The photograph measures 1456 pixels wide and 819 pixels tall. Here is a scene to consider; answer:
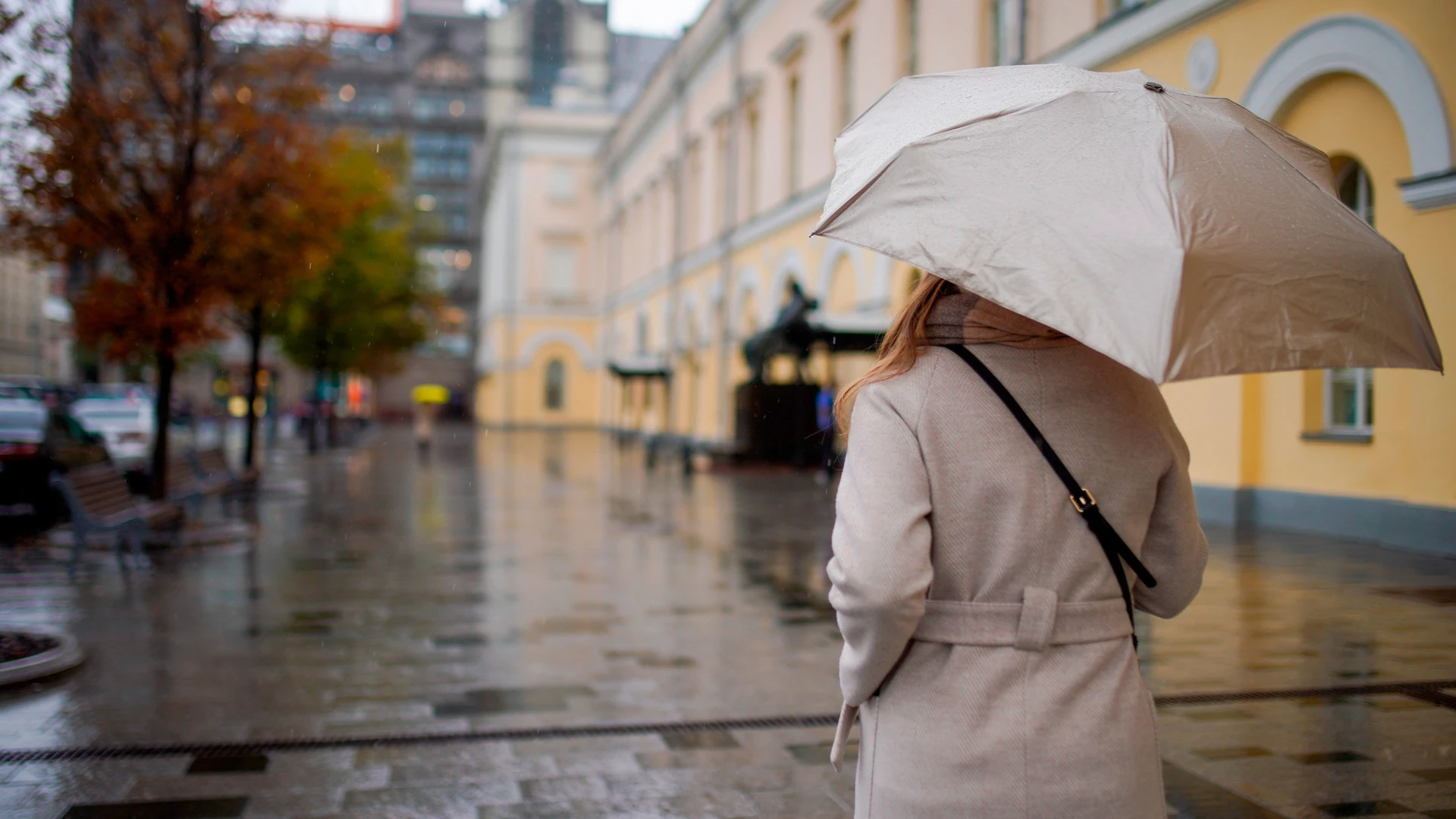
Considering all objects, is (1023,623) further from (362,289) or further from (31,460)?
(362,289)

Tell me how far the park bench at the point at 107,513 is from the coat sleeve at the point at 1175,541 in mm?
9336

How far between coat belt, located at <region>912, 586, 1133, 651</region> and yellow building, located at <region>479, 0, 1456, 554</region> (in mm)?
7280

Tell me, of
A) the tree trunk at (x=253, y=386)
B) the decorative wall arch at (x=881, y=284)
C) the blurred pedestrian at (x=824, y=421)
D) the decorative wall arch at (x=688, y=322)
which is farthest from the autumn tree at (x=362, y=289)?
the decorative wall arch at (x=881, y=284)

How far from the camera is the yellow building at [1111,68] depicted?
33.2 ft

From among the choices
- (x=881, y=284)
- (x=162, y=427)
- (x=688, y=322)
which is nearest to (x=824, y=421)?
(x=881, y=284)

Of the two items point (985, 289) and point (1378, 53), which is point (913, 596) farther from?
point (1378, 53)

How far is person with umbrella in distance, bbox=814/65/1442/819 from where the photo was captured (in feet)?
6.71

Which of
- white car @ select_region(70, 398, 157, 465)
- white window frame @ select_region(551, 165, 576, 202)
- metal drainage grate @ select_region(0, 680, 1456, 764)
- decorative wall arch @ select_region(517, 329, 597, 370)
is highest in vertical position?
white window frame @ select_region(551, 165, 576, 202)

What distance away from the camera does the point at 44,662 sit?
6.05 meters

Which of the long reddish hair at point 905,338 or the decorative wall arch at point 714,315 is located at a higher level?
the decorative wall arch at point 714,315

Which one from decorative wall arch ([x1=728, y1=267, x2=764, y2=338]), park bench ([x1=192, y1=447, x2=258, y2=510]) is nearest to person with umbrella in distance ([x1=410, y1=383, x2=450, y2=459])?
decorative wall arch ([x1=728, y1=267, x2=764, y2=338])

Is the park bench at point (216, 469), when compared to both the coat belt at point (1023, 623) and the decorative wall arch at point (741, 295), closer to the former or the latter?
the coat belt at point (1023, 623)

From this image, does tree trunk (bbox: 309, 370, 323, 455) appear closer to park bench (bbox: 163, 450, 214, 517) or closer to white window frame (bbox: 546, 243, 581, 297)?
park bench (bbox: 163, 450, 214, 517)

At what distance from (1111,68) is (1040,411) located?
49.2 feet
